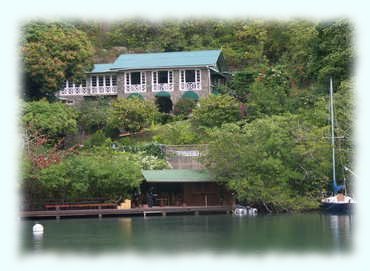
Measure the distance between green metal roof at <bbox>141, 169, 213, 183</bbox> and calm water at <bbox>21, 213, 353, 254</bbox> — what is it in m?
2.31

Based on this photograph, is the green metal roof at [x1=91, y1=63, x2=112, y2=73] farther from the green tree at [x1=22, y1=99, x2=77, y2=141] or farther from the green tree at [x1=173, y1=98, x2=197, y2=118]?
the green tree at [x1=22, y1=99, x2=77, y2=141]

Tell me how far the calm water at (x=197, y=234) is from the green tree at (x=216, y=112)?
9.50 m

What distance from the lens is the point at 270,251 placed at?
63.9ft

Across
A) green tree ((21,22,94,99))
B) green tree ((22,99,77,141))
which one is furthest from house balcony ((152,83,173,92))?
green tree ((22,99,77,141))

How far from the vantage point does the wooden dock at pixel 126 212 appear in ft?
106

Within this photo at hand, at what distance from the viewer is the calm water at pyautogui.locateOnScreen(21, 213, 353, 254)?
20562 mm

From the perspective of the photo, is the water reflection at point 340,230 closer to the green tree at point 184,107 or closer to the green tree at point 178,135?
the green tree at point 178,135

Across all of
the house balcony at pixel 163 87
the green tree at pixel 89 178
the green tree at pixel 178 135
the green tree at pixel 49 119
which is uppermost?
the house balcony at pixel 163 87

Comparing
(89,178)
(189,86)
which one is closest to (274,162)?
(89,178)

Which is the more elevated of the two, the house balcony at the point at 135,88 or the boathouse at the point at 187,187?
the house balcony at the point at 135,88

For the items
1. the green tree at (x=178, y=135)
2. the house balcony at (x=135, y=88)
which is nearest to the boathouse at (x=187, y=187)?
the green tree at (x=178, y=135)

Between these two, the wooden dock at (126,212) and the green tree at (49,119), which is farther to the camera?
the green tree at (49,119)

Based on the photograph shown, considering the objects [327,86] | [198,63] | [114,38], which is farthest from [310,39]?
[114,38]

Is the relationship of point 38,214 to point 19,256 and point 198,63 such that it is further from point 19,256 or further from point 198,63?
point 198,63
